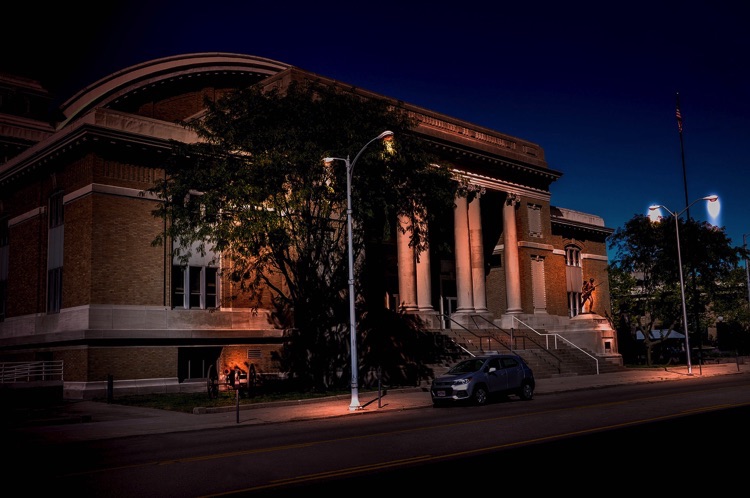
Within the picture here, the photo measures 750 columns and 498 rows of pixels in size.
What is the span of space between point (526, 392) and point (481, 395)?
96.5 inches

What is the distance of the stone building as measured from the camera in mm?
30969

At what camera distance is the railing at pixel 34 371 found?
30681 mm

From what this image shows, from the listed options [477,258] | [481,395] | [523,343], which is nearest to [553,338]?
[523,343]

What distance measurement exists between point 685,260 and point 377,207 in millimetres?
30411

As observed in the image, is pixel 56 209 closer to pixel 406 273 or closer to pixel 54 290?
pixel 54 290

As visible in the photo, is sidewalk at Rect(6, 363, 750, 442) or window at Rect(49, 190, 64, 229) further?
window at Rect(49, 190, 64, 229)

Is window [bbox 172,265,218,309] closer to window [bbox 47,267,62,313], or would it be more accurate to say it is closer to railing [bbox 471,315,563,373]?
window [bbox 47,267,62,313]

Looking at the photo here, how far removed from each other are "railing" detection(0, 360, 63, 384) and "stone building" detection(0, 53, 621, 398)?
0.58 metres

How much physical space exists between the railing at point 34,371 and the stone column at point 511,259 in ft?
89.8

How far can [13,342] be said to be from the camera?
3391 cm

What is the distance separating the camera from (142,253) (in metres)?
32.5

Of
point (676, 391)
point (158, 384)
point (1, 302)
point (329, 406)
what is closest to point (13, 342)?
point (1, 302)

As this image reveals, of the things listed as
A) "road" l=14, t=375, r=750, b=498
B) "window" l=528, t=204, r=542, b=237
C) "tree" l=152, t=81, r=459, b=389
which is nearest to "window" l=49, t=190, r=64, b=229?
"tree" l=152, t=81, r=459, b=389

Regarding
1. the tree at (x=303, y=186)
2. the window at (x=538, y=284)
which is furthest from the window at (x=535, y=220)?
the tree at (x=303, y=186)
